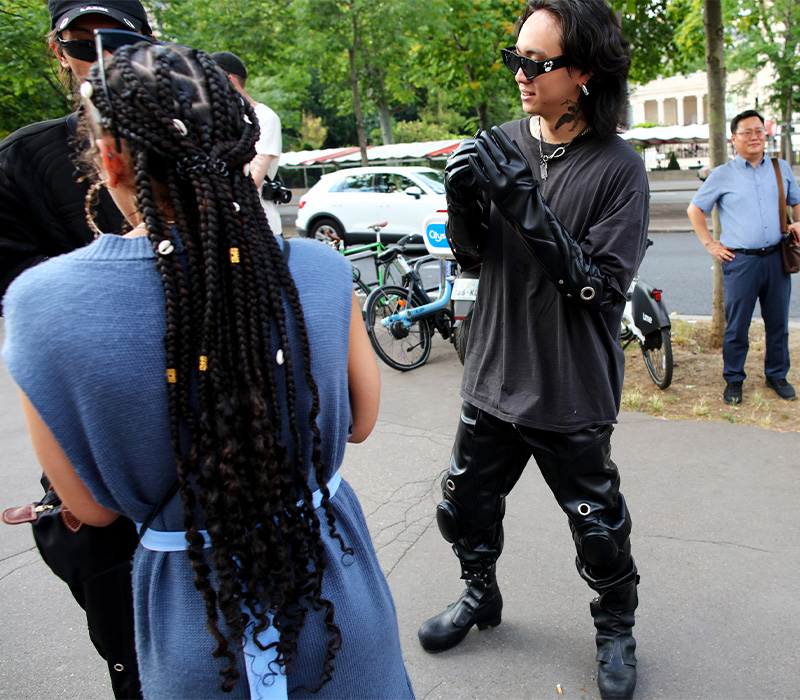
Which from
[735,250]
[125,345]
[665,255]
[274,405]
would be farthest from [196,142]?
[665,255]

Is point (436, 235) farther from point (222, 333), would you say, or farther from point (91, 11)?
point (222, 333)

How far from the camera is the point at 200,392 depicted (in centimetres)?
112

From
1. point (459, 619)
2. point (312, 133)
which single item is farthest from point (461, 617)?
point (312, 133)

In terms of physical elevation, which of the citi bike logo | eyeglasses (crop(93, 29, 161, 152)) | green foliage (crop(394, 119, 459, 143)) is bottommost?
the citi bike logo

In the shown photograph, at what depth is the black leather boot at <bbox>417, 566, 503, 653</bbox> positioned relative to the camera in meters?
2.66

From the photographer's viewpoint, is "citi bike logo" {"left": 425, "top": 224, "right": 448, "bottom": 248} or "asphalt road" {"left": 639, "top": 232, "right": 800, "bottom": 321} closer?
"citi bike logo" {"left": 425, "top": 224, "right": 448, "bottom": 248}

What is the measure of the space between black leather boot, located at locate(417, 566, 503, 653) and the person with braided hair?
1.38 metres

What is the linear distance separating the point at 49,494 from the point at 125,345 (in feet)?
2.40

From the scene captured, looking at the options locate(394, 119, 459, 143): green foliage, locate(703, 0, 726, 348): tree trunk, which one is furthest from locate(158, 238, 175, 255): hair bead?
locate(394, 119, 459, 143): green foliage

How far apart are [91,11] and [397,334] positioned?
4365 mm

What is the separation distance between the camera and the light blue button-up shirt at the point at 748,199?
4855mm

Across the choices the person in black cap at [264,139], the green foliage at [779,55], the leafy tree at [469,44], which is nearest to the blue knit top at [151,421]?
the person in black cap at [264,139]

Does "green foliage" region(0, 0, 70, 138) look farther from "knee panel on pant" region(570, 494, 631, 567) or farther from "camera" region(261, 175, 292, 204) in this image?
"knee panel on pant" region(570, 494, 631, 567)

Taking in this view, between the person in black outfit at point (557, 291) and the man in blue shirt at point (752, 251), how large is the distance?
120 inches
